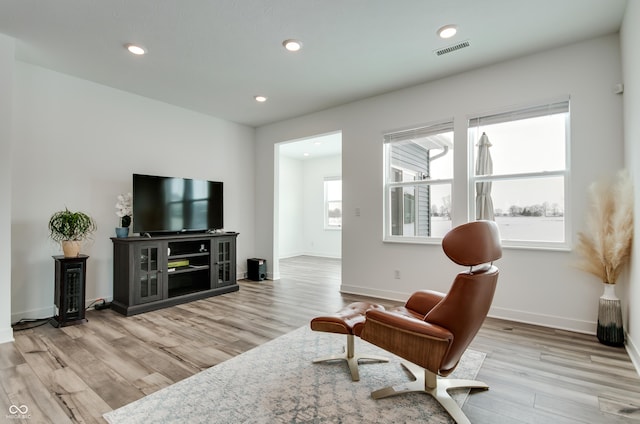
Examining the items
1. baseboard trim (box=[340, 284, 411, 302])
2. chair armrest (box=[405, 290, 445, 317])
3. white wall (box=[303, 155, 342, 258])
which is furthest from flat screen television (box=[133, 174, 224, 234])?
white wall (box=[303, 155, 342, 258])

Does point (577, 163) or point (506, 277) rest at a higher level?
point (577, 163)

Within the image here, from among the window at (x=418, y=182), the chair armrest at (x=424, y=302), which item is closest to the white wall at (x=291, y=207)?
the window at (x=418, y=182)

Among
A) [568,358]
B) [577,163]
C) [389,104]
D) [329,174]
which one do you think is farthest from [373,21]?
[329,174]

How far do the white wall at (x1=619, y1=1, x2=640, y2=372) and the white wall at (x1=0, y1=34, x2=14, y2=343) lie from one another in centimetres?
512

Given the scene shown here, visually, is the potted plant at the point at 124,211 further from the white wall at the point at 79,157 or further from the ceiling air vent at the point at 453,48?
the ceiling air vent at the point at 453,48

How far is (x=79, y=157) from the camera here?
374 cm

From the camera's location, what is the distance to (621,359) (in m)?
2.40

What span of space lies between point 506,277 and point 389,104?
8.46 ft

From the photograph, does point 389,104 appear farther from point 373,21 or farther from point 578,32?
point 578,32

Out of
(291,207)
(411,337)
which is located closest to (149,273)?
(411,337)

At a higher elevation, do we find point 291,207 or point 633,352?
point 291,207

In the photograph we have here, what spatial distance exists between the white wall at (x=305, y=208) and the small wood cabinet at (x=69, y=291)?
5.38m

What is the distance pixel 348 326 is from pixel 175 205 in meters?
3.22

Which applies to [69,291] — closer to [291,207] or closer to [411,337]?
[411,337]
